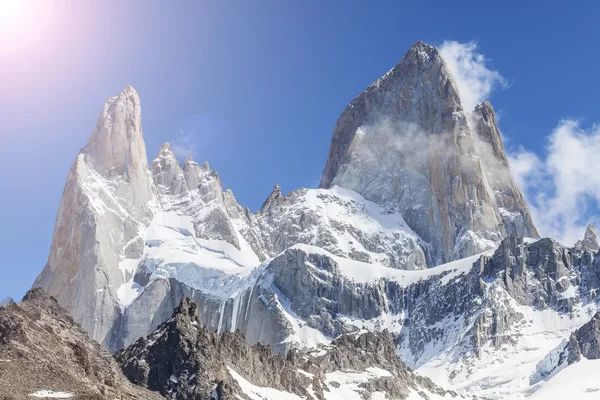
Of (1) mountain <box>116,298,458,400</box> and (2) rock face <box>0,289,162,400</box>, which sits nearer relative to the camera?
(2) rock face <box>0,289,162,400</box>

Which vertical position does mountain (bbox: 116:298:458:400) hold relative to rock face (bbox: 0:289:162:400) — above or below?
above

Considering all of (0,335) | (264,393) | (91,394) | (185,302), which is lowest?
(91,394)

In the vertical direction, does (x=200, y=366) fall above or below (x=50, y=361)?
above

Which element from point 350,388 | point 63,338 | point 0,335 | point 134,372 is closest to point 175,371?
point 134,372

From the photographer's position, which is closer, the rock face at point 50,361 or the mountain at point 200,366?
the rock face at point 50,361

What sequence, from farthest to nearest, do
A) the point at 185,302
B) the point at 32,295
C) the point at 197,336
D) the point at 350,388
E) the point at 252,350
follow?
1. the point at 350,388
2. the point at 252,350
3. the point at 185,302
4. the point at 197,336
5. the point at 32,295

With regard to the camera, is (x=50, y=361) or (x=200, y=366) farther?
(x=200, y=366)

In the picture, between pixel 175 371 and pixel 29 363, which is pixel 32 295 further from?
pixel 29 363

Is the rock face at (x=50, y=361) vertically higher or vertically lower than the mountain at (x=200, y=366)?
lower
